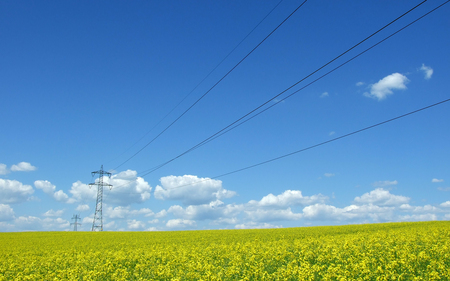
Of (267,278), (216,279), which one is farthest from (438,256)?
(216,279)

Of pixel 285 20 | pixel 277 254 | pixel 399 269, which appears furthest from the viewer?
pixel 277 254

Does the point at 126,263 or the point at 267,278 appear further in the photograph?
the point at 126,263

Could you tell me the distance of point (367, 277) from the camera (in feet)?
35.4

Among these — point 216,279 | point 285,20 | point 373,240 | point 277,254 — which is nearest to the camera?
point 216,279

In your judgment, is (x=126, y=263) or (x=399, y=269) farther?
(x=126, y=263)

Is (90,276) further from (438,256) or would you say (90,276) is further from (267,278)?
(438,256)

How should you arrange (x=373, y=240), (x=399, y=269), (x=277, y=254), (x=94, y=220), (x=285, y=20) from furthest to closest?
(x=94, y=220) → (x=373, y=240) → (x=277, y=254) → (x=285, y=20) → (x=399, y=269)

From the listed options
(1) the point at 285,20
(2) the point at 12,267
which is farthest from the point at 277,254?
(2) the point at 12,267

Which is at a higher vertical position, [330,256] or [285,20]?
[285,20]

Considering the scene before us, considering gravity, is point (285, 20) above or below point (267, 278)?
above

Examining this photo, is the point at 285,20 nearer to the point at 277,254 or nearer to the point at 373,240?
the point at 277,254

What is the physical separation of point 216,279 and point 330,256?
8264 millimetres

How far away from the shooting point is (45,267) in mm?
17094

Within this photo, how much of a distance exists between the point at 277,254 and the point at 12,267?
15.3 meters
